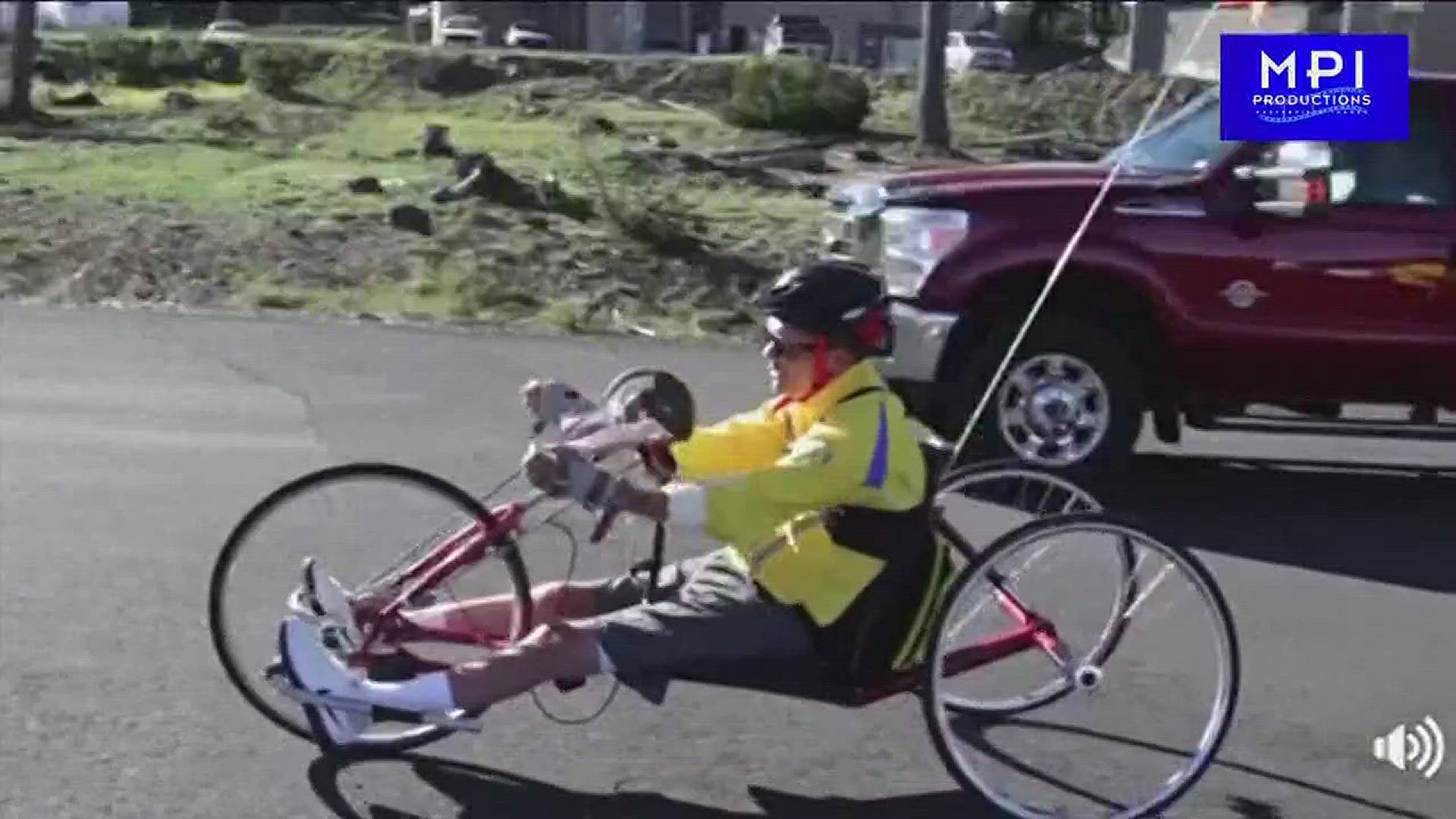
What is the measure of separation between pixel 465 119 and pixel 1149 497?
23572mm

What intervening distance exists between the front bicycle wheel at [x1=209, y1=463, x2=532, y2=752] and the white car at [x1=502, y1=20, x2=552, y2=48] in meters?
53.3

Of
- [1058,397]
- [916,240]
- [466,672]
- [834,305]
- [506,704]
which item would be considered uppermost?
[834,305]

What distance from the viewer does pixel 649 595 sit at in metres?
5.91

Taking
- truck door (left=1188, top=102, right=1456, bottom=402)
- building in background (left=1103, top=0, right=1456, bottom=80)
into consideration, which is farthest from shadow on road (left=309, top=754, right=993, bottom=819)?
building in background (left=1103, top=0, right=1456, bottom=80)

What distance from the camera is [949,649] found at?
5629mm

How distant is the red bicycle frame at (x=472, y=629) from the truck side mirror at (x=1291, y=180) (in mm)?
4441

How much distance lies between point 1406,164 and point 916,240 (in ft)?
7.25

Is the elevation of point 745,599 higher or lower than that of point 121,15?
lower

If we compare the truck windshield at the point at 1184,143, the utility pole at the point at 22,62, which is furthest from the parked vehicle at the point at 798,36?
the truck windshield at the point at 1184,143

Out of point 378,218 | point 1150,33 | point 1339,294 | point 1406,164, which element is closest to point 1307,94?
point 1406,164

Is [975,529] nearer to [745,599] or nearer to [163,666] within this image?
[745,599]

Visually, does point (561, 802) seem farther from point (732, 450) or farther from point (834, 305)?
point (834, 305)

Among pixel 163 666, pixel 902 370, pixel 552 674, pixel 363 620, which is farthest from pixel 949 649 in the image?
pixel 902 370

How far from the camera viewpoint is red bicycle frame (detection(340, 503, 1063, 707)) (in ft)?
18.7
